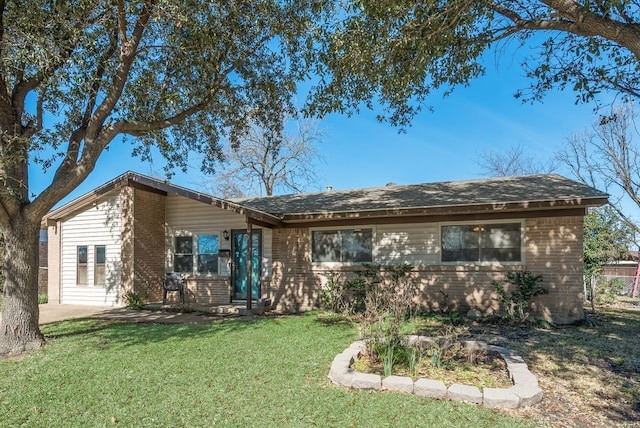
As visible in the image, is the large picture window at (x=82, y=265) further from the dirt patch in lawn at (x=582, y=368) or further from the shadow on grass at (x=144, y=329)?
the dirt patch in lawn at (x=582, y=368)

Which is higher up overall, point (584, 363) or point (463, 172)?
point (463, 172)

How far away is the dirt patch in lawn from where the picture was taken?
4.13 m

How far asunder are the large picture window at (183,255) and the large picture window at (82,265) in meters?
3.06

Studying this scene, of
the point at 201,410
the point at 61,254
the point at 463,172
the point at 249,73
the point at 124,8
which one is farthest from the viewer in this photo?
the point at 463,172

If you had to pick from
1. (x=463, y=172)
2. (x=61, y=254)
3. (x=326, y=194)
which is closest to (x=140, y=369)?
(x=326, y=194)

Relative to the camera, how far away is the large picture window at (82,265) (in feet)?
44.5

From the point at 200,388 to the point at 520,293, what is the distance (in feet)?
23.5

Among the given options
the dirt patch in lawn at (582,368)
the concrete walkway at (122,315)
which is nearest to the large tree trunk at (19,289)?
the concrete walkway at (122,315)

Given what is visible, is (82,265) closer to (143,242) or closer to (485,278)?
(143,242)

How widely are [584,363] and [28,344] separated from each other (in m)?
8.75

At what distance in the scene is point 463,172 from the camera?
28375 mm

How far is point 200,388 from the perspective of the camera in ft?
15.9

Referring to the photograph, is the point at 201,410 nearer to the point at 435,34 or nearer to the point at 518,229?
the point at 435,34

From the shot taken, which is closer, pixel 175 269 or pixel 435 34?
pixel 435 34
